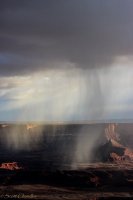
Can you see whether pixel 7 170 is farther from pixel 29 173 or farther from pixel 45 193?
pixel 45 193

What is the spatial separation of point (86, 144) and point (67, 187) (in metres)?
79.9

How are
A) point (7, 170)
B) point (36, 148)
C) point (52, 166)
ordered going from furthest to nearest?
point (36, 148) < point (52, 166) < point (7, 170)

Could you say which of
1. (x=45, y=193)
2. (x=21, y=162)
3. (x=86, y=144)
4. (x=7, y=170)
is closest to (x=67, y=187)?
(x=45, y=193)

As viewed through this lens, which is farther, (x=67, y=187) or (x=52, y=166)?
(x=52, y=166)

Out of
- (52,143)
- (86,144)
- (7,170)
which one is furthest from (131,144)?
(7,170)

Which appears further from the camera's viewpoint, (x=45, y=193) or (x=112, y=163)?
(x=112, y=163)

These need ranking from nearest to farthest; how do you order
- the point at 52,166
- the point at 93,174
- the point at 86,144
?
the point at 93,174
the point at 52,166
the point at 86,144

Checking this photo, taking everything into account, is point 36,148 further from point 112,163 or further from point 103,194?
A: point 103,194

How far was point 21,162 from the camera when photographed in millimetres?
128750

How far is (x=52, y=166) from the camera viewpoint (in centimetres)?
12138

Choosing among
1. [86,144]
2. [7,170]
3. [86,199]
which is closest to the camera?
[86,199]

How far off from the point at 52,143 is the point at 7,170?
78.9m

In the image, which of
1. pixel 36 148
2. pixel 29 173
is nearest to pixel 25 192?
pixel 29 173

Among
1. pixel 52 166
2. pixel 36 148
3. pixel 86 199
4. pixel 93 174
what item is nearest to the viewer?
pixel 86 199
